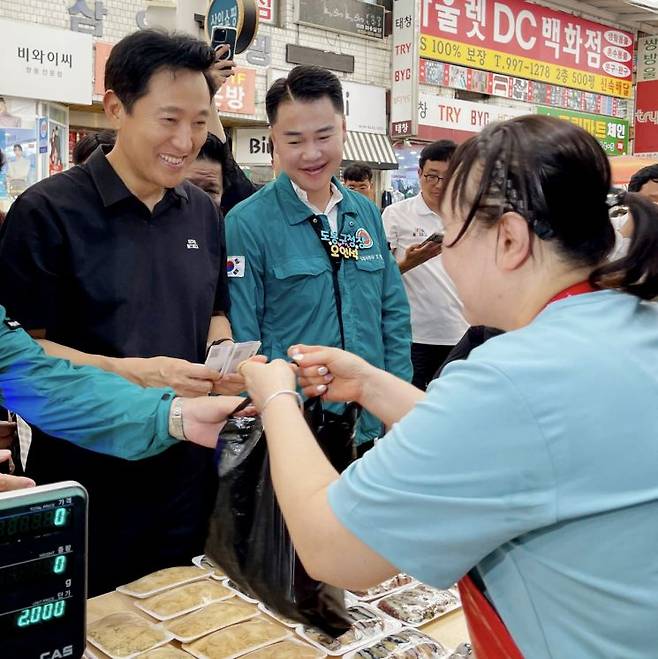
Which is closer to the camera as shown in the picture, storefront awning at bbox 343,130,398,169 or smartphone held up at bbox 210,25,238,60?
smartphone held up at bbox 210,25,238,60

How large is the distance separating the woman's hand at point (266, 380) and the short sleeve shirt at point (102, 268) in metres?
0.71

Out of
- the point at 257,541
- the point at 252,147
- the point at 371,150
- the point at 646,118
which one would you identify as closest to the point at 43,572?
the point at 257,541

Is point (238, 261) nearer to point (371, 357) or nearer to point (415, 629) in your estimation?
point (371, 357)

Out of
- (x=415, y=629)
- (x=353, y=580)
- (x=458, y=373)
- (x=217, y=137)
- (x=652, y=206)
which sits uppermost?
(x=217, y=137)

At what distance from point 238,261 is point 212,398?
3.35 feet

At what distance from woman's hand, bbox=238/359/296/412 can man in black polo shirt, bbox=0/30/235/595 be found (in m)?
0.47

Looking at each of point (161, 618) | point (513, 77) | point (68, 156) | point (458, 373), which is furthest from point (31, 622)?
point (513, 77)

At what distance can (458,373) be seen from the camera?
95 cm

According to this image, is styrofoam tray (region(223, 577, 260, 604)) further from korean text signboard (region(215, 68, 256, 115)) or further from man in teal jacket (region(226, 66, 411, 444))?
korean text signboard (region(215, 68, 256, 115))

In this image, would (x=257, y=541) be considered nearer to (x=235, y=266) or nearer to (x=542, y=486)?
(x=542, y=486)

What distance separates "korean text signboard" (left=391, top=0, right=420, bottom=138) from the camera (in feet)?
33.8

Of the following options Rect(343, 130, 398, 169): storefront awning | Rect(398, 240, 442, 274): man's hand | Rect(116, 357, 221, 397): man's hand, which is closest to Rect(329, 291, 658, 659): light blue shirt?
Rect(116, 357, 221, 397): man's hand

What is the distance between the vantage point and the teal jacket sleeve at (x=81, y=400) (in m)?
1.68

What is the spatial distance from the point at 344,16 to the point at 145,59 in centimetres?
→ 891
